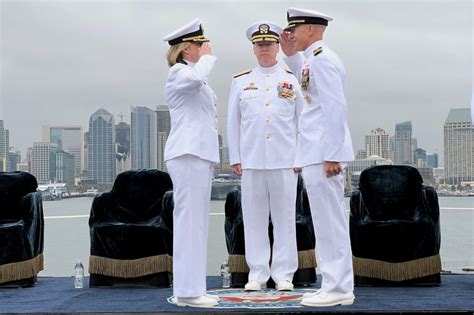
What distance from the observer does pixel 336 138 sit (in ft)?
12.2

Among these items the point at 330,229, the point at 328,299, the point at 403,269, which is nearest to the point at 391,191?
the point at 403,269

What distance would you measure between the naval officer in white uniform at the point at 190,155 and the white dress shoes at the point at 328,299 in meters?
0.48

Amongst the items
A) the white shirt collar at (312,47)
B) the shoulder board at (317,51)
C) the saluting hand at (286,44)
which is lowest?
the shoulder board at (317,51)

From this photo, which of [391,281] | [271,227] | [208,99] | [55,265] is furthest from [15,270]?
[391,281]

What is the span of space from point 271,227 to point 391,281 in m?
0.84

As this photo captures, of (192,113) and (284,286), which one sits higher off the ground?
(192,113)

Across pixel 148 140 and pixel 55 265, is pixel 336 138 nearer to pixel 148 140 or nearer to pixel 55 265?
pixel 148 140

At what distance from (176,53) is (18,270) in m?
2.13

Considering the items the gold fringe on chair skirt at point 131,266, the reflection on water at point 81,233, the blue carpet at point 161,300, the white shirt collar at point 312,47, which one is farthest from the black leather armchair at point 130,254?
the white shirt collar at point 312,47

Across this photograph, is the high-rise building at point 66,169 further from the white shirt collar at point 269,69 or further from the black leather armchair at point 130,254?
the white shirt collar at point 269,69

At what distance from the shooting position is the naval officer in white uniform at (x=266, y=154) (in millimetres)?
4637

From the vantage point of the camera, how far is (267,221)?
4.76m

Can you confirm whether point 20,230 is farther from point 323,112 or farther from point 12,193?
point 323,112

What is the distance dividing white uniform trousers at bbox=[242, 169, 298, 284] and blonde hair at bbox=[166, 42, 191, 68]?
99cm
